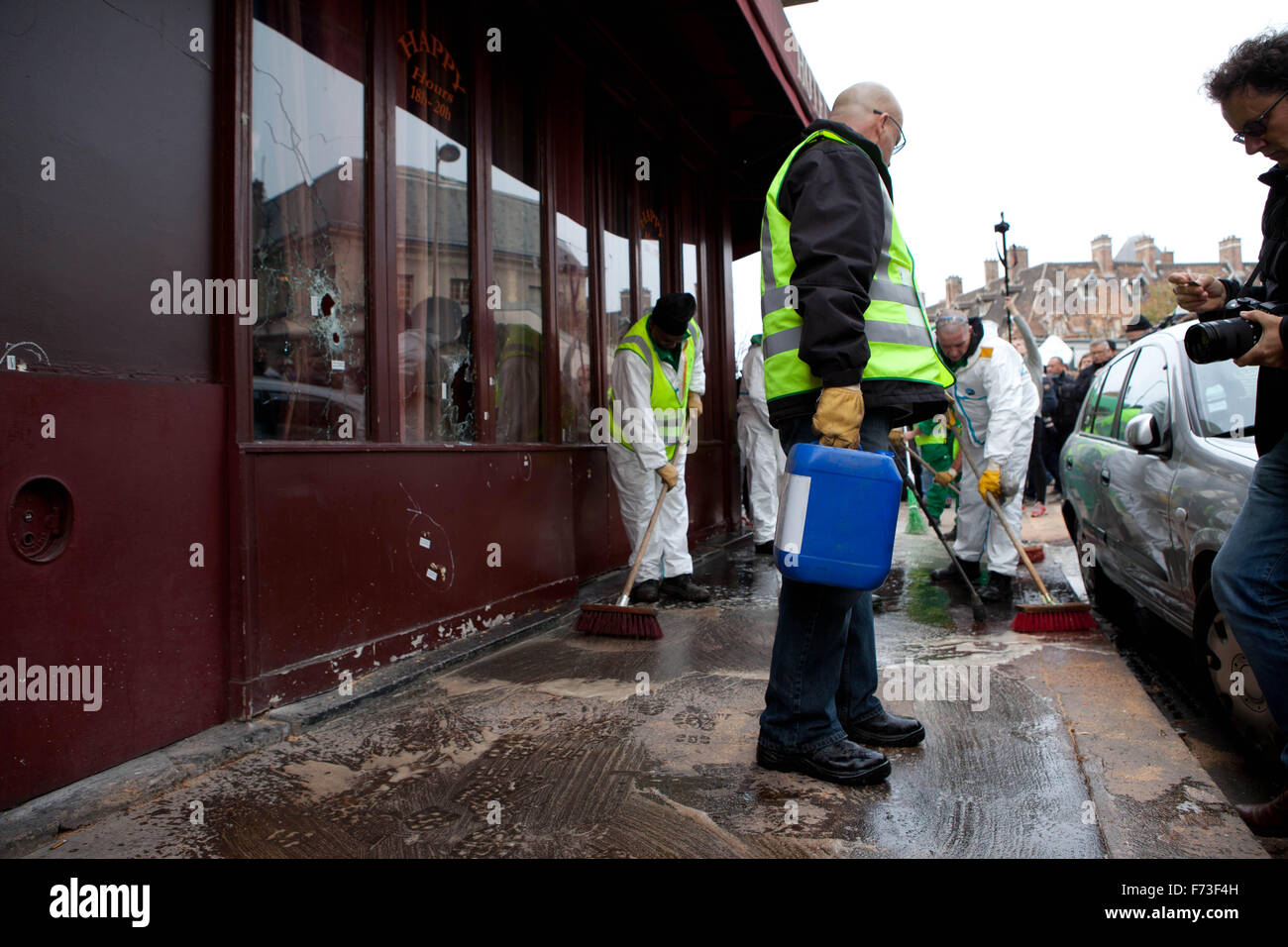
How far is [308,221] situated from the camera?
11.4ft

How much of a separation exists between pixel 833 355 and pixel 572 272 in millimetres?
3877

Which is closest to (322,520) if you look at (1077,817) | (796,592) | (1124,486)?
(796,592)

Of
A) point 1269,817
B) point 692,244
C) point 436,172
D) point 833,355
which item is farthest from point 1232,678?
point 692,244

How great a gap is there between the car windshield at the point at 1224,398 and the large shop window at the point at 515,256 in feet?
10.8

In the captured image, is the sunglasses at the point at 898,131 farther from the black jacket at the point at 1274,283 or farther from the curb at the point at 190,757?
the curb at the point at 190,757

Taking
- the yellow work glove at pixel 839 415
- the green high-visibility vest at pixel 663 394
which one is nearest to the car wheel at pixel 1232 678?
the yellow work glove at pixel 839 415

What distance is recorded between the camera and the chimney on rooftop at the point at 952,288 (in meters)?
62.2

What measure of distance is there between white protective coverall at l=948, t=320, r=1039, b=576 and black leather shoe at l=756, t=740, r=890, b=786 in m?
3.23

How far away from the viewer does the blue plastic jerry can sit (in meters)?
2.38

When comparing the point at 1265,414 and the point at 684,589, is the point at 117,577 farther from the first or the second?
the point at 684,589

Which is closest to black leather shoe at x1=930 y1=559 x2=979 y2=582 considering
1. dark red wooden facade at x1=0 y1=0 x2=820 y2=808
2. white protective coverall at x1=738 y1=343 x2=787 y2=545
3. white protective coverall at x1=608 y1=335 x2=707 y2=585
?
white protective coverall at x1=738 y1=343 x2=787 y2=545

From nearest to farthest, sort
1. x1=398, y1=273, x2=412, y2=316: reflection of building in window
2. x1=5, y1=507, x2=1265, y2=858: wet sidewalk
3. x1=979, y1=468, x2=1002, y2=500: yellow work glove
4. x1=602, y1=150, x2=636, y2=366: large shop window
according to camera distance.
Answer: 1. x1=5, y1=507, x2=1265, y2=858: wet sidewalk
2. x1=398, y1=273, x2=412, y2=316: reflection of building in window
3. x1=979, y1=468, x2=1002, y2=500: yellow work glove
4. x1=602, y1=150, x2=636, y2=366: large shop window

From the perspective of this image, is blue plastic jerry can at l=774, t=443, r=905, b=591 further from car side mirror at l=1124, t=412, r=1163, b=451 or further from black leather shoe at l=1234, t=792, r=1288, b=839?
car side mirror at l=1124, t=412, r=1163, b=451

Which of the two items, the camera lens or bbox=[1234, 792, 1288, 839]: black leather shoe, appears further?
bbox=[1234, 792, 1288, 839]: black leather shoe
